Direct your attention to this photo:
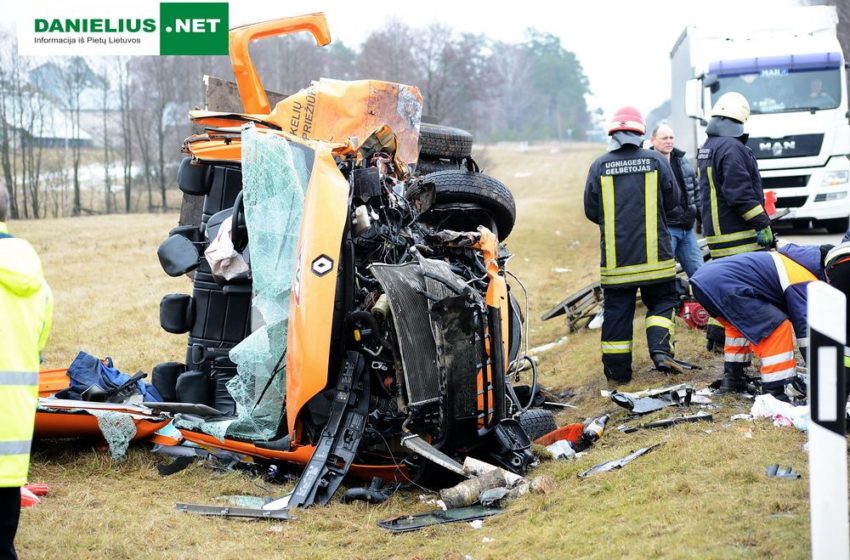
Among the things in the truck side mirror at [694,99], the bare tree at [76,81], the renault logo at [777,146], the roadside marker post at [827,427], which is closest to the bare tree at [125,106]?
the bare tree at [76,81]

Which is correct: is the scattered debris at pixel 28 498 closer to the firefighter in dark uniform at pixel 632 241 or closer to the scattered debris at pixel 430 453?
the scattered debris at pixel 430 453

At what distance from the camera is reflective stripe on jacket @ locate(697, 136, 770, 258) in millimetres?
6891

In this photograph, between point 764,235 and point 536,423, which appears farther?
point 764,235

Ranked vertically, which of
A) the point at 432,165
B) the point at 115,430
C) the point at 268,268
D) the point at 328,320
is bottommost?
the point at 115,430

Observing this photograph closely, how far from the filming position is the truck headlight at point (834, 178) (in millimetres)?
14016

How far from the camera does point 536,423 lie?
5957mm

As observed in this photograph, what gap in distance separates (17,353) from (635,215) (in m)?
4.54

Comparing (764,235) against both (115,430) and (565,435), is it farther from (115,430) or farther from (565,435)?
(115,430)

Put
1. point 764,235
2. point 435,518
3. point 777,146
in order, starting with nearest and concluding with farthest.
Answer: point 435,518
point 764,235
point 777,146

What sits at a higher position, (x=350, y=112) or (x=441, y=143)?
(x=350, y=112)

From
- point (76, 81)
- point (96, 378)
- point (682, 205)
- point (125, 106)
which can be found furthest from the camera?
point (125, 106)

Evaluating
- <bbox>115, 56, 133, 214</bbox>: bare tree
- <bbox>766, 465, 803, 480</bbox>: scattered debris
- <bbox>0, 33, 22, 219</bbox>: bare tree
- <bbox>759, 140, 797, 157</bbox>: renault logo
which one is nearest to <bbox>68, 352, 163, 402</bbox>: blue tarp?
<bbox>766, 465, 803, 480</bbox>: scattered debris

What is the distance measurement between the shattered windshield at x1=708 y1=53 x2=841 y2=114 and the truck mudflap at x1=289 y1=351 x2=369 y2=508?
10.5 meters

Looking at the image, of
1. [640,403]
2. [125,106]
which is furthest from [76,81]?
[640,403]
